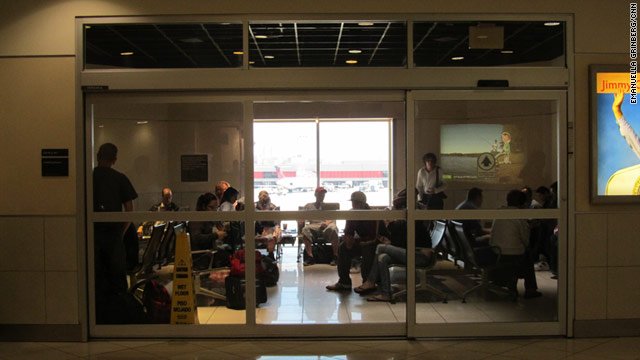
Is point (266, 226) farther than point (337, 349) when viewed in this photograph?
Yes

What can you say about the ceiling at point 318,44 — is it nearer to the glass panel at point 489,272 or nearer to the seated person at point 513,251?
the seated person at point 513,251

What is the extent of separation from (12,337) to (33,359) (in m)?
0.61

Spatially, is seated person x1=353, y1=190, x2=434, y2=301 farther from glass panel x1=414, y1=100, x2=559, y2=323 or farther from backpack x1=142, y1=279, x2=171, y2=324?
backpack x1=142, y1=279, x2=171, y2=324

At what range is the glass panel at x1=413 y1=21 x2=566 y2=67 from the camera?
16.1 feet

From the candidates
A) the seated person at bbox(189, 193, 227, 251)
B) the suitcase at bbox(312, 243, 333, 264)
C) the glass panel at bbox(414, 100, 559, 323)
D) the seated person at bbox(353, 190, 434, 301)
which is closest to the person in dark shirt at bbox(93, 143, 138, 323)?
the seated person at bbox(189, 193, 227, 251)

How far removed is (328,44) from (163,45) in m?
1.35

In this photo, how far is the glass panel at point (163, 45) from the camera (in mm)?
4859

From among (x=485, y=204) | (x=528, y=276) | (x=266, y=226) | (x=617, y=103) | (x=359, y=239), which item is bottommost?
(x=528, y=276)

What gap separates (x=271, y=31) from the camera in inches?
193

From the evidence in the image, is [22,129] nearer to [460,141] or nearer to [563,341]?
[460,141]

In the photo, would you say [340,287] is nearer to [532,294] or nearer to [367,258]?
[367,258]

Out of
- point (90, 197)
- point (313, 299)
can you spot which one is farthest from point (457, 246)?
point (90, 197)

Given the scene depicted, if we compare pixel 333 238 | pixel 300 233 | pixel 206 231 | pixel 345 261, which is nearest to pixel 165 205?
pixel 206 231

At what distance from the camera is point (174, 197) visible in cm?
492
